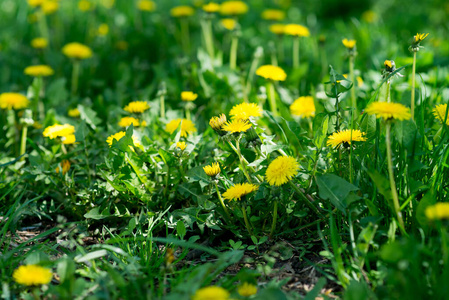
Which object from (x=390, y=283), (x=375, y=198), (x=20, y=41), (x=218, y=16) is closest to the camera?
(x=390, y=283)

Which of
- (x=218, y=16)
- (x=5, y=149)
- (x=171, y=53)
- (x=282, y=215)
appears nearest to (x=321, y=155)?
(x=282, y=215)

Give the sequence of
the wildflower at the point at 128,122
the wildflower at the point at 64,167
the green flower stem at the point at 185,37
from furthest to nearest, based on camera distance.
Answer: the green flower stem at the point at 185,37
the wildflower at the point at 128,122
the wildflower at the point at 64,167

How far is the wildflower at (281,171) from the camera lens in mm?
1543

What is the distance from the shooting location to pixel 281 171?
1.55 m

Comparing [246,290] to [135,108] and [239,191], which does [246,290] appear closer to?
[239,191]

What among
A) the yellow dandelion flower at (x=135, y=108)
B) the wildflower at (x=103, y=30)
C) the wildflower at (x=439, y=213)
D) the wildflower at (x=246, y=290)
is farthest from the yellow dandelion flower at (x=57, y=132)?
the wildflower at (x=103, y=30)

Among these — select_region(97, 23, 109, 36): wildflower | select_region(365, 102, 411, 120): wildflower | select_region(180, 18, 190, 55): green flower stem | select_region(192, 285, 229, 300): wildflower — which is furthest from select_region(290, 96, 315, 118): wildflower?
select_region(97, 23, 109, 36): wildflower

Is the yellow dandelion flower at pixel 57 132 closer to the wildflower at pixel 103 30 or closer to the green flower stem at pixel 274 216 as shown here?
the green flower stem at pixel 274 216

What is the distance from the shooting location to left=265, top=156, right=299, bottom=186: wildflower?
1543 mm

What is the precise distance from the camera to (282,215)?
70.1 inches

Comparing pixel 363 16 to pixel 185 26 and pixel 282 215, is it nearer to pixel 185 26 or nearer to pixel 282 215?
pixel 185 26

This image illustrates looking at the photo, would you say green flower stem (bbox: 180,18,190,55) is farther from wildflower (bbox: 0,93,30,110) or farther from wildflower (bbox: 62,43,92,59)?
wildflower (bbox: 0,93,30,110)

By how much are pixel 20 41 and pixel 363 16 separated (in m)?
3.40

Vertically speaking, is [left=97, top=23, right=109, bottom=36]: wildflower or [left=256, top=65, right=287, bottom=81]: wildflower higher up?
[left=97, top=23, right=109, bottom=36]: wildflower
